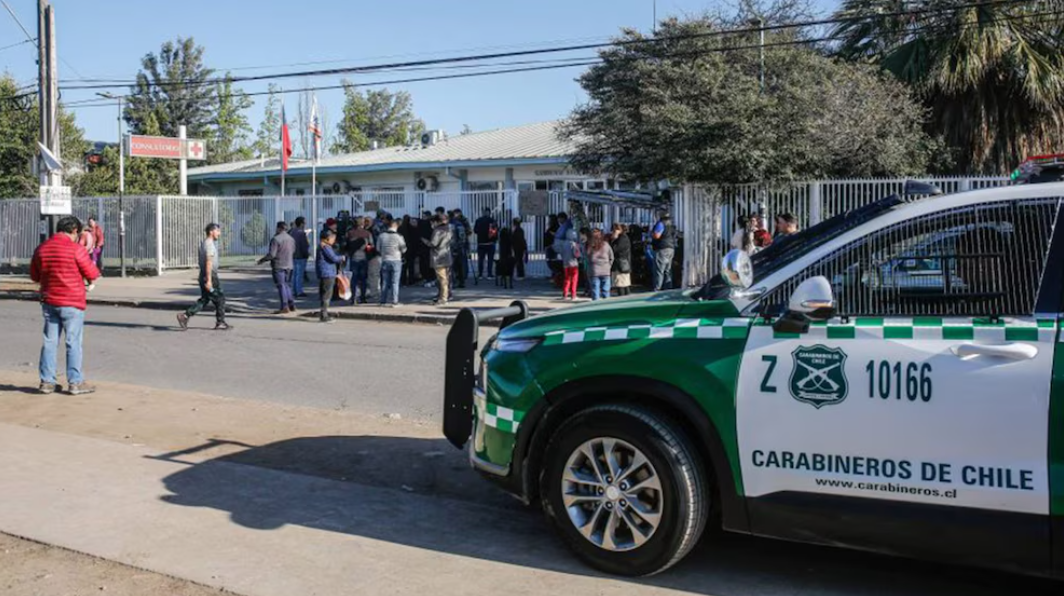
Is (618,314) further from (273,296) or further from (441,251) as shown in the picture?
(273,296)

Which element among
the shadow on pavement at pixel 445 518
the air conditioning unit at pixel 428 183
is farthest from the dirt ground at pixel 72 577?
the air conditioning unit at pixel 428 183

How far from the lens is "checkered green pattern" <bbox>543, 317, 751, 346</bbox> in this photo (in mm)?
4316

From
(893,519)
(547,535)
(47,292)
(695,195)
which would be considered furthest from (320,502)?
(695,195)

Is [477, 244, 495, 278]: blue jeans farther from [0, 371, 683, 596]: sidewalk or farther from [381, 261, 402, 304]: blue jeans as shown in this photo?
[0, 371, 683, 596]: sidewalk

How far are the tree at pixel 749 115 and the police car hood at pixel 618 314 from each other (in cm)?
1310

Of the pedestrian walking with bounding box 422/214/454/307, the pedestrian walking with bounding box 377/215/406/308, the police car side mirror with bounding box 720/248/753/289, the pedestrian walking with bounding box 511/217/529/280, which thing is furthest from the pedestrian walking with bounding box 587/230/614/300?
the police car side mirror with bounding box 720/248/753/289

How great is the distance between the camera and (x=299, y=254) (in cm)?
1975

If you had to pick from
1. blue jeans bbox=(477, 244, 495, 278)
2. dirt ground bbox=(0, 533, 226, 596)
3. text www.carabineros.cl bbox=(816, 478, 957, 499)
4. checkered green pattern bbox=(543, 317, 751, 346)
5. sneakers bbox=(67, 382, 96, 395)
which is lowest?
dirt ground bbox=(0, 533, 226, 596)

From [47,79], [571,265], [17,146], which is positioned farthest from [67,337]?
[17,146]

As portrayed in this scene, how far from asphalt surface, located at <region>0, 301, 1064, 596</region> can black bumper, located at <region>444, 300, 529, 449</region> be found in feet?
1.72

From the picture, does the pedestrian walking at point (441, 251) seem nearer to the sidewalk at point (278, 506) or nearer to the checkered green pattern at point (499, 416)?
the sidewalk at point (278, 506)

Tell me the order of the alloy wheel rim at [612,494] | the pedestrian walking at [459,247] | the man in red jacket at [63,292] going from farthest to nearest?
the pedestrian walking at [459,247] < the man in red jacket at [63,292] < the alloy wheel rim at [612,494]

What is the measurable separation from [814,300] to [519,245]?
1801 cm

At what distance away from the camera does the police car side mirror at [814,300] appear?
161 inches
